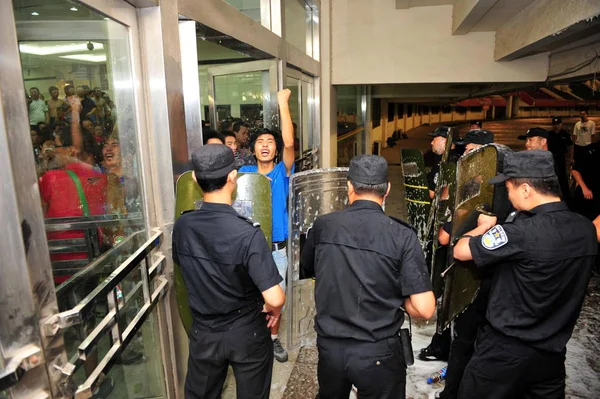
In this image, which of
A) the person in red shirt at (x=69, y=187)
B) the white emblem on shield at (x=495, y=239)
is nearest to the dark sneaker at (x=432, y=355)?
the white emblem on shield at (x=495, y=239)

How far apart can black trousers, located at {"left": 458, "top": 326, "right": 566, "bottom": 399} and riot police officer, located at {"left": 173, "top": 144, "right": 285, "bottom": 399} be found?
0.95 m

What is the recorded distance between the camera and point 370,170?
1.60 m

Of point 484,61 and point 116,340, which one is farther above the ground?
point 484,61

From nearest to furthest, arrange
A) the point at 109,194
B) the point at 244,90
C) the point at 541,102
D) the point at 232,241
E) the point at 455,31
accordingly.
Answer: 1. the point at 232,241
2. the point at 109,194
3. the point at 244,90
4. the point at 455,31
5. the point at 541,102

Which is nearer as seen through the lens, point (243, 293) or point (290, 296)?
point (243, 293)

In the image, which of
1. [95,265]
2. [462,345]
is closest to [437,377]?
[462,345]

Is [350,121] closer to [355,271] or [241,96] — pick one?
[241,96]

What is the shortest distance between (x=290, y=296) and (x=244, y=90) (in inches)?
116

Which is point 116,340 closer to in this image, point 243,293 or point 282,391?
point 243,293

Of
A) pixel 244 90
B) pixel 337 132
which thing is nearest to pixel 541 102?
pixel 337 132

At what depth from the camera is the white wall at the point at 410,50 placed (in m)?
5.62

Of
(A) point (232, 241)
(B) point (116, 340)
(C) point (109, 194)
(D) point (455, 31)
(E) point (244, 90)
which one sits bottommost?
(B) point (116, 340)

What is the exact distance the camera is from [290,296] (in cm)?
240

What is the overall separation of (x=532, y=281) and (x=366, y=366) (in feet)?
2.45
